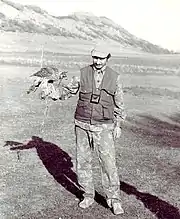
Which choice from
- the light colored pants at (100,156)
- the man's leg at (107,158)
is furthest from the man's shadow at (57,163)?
the man's leg at (107,158)

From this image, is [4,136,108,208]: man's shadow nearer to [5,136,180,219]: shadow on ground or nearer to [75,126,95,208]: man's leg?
[5,136,180,219]: shadow on ground

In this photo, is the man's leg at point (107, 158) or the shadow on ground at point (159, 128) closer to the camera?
the man's leg at point (107, 158)

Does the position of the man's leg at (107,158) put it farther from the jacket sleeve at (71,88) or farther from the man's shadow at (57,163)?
the jacket sleeve at (71,88)

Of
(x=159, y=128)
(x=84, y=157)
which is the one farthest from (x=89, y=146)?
(x=159, y=128)

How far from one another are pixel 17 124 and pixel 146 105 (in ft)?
27.9

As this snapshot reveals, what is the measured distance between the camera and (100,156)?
7609 millimetres

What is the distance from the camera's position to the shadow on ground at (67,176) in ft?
27.7

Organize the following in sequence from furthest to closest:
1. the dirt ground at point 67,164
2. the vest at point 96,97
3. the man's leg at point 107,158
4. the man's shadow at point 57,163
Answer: the man's shadow at point 57,163 → the dirt ground at point 67,164 → the man's leg at point 107,158 → the vest at point 96,97

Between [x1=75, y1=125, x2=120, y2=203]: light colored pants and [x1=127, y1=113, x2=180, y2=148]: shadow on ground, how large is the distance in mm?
6846

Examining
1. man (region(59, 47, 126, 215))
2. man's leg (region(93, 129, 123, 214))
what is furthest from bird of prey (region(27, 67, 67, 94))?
man's leg (region(93, 129, 123, 214))

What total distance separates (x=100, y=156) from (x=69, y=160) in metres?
Answer: 4.16

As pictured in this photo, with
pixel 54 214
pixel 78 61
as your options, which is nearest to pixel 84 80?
pixel 54 214

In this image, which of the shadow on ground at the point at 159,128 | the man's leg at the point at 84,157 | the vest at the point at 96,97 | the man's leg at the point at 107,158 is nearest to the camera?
the vest at the point at 96,97

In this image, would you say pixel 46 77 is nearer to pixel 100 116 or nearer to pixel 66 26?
pixel 100 116
